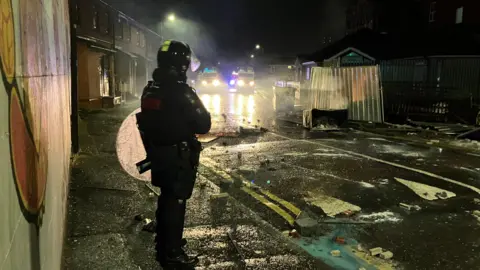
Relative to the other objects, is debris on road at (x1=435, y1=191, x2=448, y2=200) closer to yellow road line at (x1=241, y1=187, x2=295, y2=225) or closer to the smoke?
yellow road line at (x1=241, y1=187, x2=295, y2=225)

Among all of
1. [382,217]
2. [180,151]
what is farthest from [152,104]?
[382,217]

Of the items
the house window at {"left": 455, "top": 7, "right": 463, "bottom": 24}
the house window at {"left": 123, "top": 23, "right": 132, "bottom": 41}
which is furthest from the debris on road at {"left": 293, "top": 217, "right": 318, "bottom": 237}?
the house window at {"left": 123, "top": 23, "right": 132, "bottom": 41}

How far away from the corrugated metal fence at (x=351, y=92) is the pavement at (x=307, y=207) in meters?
3.91

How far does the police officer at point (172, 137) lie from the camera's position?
3.60m

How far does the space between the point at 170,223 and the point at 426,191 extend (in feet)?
14.9

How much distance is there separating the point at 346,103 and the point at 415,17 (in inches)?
852

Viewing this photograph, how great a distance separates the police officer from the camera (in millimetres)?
3600

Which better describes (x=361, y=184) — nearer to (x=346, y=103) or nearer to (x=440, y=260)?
(x=440, y=260)

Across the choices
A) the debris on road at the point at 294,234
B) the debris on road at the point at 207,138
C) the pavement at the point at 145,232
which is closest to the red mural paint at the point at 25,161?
the pavement at the point at 145,232

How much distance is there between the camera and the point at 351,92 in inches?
542

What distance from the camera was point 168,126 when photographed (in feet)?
11.8

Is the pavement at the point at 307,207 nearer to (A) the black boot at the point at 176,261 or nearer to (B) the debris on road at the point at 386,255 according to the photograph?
(B) the debris on road at the point at 386,255

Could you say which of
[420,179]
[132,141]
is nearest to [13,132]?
[132,141]

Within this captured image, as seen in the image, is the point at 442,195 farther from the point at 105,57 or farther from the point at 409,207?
the point at 105,57
